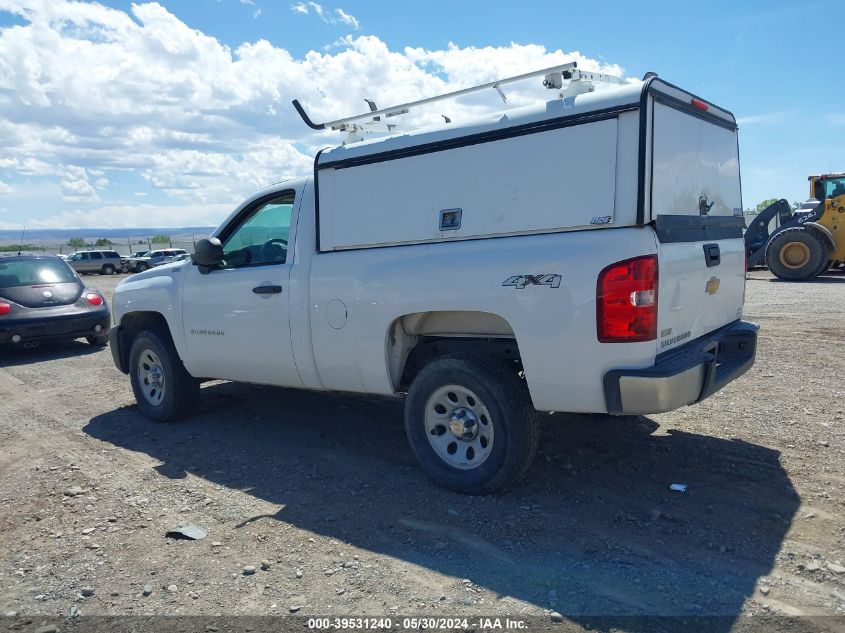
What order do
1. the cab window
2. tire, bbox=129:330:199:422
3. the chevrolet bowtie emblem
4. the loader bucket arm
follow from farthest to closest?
1. the loader bucket arm
2. tire, bbox=129:330:199:422
3. the cab window
4. the chevrolet bowtie emblem

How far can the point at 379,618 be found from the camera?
3.20m

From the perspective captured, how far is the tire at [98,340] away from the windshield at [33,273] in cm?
108

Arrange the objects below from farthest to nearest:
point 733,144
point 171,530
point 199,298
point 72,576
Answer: point 199,298, point 733,144, point 171,530, point 72,576

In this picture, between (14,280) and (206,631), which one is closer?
(206,631)

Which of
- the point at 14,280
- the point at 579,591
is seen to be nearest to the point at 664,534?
the point at 579,591

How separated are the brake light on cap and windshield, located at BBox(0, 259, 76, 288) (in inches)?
411

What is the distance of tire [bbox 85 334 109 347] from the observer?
11.4 meters

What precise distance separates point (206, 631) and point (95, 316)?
916 cm

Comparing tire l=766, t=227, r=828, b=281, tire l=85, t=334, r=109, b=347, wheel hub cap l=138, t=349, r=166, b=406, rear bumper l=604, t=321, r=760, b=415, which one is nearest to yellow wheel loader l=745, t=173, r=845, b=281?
tire l=766, t=227, r=828, b=281

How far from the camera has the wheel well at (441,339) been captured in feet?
14.9

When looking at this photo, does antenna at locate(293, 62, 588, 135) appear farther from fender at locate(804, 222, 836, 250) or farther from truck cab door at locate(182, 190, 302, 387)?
fender at locate(804, 222, 836, 250)

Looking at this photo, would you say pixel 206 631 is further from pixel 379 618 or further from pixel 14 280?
pixel 14 280

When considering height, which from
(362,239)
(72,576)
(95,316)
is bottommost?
(72,576)

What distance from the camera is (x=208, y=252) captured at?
5805mm
